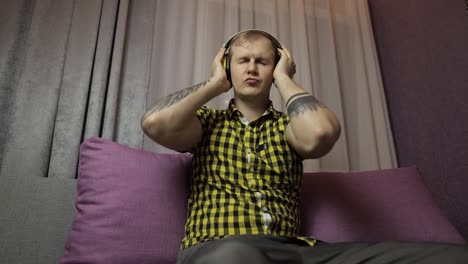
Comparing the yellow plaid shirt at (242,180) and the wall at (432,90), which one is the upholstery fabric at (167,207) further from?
the wall at (432,90)

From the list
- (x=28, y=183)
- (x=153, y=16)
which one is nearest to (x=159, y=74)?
(x=153, y=16)

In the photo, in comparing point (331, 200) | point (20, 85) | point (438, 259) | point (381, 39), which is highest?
point (381, 39)

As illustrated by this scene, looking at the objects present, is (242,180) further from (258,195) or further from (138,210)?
(138,210)

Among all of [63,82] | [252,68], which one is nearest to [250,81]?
[252,68]

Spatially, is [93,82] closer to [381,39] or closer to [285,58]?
[285,58]

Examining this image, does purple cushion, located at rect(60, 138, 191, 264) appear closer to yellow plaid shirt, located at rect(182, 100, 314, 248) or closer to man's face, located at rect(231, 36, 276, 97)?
yellow plaid shirt, located at rect(182, 100, 314, 248)

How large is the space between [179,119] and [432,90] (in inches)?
54.8

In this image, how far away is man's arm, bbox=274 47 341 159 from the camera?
2.75 ft

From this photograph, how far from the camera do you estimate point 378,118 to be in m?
1.90

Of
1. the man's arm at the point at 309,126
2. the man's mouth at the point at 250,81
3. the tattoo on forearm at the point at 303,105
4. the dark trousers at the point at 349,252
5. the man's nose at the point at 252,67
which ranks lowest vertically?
the dark trousers at the point at 349,252

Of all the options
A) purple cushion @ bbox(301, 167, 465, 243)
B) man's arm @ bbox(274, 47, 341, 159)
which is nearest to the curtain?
purple cushion @ bbox(301, 167, 465, 243)

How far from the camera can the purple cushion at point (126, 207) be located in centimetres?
89

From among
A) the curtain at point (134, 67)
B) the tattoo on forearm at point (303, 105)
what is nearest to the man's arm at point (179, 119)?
the tattoo on forearm at point (303, 105)

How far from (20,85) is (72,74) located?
20 cm
